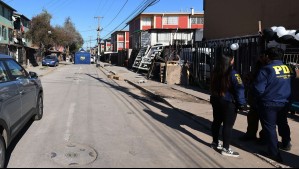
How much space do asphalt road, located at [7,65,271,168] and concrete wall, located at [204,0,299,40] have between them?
7.34 m

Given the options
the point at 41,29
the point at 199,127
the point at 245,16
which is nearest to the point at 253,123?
the point at 199,127

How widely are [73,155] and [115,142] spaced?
3.58 feet

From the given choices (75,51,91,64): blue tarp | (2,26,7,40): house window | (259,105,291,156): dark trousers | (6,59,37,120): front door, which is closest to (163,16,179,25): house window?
(75,51,91,64): blue tarp

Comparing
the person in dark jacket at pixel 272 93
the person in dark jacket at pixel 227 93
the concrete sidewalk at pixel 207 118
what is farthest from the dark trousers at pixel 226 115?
the concrete sidewalk at pixel 207 118

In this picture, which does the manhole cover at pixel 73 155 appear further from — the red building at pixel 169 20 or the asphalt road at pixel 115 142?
the red building at pixel 169 20

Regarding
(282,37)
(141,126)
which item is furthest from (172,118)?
(282,37)

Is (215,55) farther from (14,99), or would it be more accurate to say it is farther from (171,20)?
(171,20)

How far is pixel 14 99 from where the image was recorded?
19.2ft

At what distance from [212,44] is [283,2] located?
3.27m

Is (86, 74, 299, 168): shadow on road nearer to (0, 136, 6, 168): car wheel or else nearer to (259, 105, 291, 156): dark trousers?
(259, 105, 291, 156): dark trousers

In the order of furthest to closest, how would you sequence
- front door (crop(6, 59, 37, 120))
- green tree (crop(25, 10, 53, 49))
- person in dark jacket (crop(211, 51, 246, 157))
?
green tree (crop(25, 10, 53, 49)) < front door (crop(6, 59, 37, 120)) < person in dark jacket (crop(211, 51, 246, 157))

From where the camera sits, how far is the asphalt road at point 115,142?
217 inches

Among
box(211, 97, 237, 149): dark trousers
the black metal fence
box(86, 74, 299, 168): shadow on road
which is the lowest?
box(86, 74, 299, 168): shadow on road

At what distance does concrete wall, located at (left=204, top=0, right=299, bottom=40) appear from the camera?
48.1 ft
